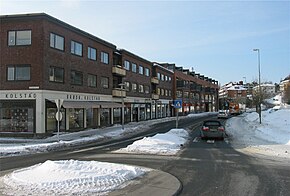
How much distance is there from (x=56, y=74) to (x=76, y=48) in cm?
488

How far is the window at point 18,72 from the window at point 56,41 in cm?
310

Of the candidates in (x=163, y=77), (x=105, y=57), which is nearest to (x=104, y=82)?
(x=105, y=57)

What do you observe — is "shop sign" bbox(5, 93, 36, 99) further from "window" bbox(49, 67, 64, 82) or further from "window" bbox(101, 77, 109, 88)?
"window" bbox(101, 77, 109, 88)

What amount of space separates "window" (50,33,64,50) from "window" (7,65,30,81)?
3102mm

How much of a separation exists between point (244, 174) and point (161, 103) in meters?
58.1

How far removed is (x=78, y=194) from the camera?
805 cm

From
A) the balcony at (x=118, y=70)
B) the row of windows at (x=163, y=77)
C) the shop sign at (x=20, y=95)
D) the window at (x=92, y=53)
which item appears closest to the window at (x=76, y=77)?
the window at (x=92, y=53)

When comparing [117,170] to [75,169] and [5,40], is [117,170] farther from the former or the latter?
[5,40]

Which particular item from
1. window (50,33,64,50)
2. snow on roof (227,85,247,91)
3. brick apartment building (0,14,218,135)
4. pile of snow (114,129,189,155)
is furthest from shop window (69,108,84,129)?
snow on roof (227,85,247,91)

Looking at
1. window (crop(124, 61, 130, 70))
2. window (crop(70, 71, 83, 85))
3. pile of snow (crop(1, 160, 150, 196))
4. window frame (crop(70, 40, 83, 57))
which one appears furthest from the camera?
window (crop(124, 61, 130, 70))

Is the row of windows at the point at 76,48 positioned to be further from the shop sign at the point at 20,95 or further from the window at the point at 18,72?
the shop sign at the point at 20,95

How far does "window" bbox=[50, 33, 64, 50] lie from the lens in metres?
30.5

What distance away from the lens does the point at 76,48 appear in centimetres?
3478

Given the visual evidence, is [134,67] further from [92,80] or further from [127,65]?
[92,80]
